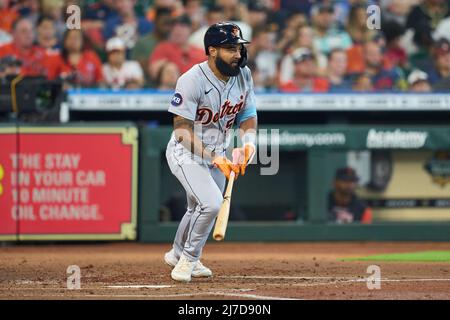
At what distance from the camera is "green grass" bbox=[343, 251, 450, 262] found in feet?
32.4

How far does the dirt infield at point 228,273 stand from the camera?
641 cm

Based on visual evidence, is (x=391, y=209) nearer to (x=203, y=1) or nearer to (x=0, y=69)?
(x=203, y=1)

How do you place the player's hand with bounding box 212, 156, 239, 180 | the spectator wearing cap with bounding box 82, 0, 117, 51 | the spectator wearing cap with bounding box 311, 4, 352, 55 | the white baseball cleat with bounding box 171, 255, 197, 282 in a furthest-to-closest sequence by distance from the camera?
the spectator wearing cap with bounding box 311, 4, 352, 55, the spectator wearing cap with bounding box 82, 0, 117, 51, the white baseball cleat with bounding box 171, 255, 197, 282, the player's hand with bounding box 212, 156, 239, 180

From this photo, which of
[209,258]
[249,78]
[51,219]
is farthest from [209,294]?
[51,219]

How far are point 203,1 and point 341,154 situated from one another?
315 centimetres

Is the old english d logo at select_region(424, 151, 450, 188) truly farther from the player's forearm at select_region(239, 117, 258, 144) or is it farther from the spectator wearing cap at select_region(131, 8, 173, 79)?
the player's forearm at select_region(239, 117, 258, 144)

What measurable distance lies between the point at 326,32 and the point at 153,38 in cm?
252

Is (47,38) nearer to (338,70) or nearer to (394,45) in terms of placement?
(338,70)

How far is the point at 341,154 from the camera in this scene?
13.0m

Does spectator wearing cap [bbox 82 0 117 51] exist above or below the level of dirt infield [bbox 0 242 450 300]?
above

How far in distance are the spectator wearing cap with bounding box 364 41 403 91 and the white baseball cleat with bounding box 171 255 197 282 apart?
6.82 m

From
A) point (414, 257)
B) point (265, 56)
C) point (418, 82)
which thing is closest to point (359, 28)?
point (418, 82)

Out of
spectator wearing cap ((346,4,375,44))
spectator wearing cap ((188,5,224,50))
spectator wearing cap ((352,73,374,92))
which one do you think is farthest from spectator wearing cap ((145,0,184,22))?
spectator wearing cap ((352,73,374,92))

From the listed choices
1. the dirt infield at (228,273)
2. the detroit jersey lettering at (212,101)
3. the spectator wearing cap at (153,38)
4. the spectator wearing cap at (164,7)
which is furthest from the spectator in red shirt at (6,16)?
the detroit jersey lettering at (212,101)
